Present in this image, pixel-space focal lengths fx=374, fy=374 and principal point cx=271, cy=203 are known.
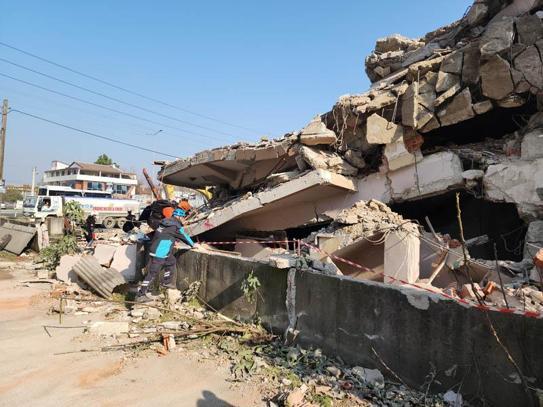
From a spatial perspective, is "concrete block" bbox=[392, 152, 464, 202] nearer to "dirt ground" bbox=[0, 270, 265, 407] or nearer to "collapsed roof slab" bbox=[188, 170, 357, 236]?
"collapsed roof slab" bbox=[188, 170, 357, 236]

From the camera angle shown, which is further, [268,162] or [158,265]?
[268,162]

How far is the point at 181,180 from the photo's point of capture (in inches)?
440

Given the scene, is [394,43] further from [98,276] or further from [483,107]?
[98,276]

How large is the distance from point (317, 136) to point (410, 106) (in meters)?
1.72

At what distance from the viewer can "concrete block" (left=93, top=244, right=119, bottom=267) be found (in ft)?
24.3

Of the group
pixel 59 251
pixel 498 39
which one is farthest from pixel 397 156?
pixel 59 251

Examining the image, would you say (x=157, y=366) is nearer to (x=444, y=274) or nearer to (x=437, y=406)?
(x=437, y=406)

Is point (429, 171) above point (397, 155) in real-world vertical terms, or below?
below

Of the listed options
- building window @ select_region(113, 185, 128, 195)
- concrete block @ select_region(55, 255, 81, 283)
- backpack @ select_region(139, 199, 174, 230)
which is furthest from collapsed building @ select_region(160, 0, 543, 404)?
building window @ select_region(113, 185, 128, 195)

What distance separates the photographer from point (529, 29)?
219 inches

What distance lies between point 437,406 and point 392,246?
2.38 m

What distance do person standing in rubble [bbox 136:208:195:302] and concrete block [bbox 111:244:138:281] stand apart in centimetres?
115

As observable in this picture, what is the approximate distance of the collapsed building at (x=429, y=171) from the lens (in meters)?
4.87

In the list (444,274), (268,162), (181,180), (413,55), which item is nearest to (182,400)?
(444,274)
